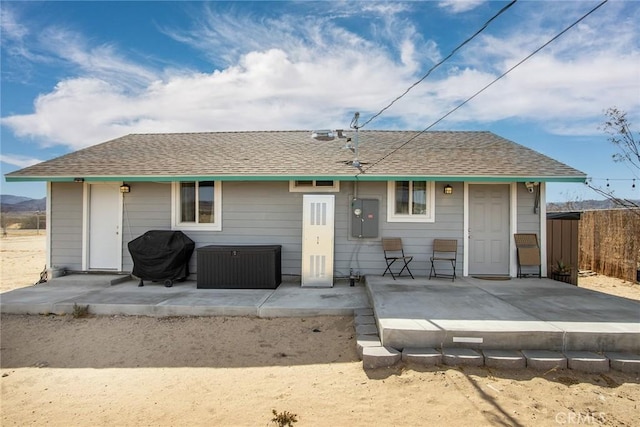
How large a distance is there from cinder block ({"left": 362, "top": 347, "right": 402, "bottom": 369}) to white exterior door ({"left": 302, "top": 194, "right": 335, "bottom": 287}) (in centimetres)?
301

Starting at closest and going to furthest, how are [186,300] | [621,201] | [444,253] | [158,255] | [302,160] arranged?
1. [186,300]
2. [158,255]
3. [444,253]
4. [302,160]
5. [621,201]

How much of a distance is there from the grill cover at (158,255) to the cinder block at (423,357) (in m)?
5.20

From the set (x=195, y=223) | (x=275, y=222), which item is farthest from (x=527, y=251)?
(x=195, y=223)

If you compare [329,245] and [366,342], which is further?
[329,245]

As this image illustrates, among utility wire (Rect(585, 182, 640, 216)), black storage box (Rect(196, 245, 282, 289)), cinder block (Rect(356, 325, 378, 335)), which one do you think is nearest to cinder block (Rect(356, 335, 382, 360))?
cinder block (Rect(356, 325, 378, 335))

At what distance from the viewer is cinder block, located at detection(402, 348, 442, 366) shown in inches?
142

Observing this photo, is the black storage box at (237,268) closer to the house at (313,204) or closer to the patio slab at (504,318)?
the house at (313,204)

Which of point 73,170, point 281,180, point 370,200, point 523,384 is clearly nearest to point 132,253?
point 73,170

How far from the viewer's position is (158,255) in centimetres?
686

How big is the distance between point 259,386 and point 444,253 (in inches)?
203

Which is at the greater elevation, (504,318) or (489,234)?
(489,234)

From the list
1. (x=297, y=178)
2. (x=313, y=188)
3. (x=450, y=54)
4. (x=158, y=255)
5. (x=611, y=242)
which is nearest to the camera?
(x=450, y=54)

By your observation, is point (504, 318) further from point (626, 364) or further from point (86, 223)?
point (86, 223)

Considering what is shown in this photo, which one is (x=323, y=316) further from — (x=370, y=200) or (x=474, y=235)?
(x=474, y=235)
